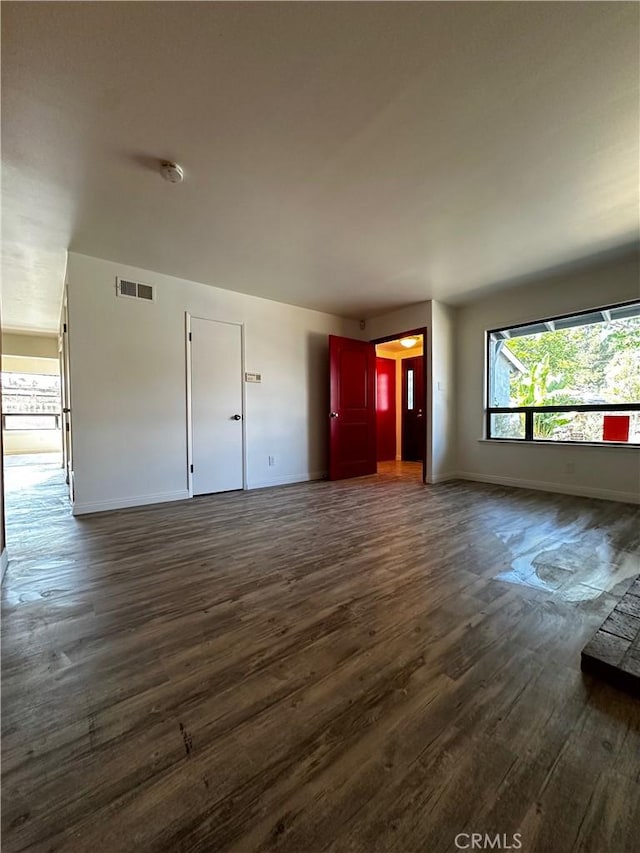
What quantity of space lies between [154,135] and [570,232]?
3.38 meters

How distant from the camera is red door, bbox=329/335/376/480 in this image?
17.1 ft

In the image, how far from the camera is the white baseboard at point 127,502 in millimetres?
3453

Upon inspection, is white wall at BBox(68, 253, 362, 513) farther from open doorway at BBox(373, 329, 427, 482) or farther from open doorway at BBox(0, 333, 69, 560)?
open doorway at BBox(0, 333, 69, 560)

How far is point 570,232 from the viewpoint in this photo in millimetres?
3059

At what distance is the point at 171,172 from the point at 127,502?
3096 millimetres

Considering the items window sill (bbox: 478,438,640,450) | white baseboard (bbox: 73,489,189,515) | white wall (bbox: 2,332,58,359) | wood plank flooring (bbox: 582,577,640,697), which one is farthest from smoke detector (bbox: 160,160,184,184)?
white wall (bbox: 2,332,58,359)

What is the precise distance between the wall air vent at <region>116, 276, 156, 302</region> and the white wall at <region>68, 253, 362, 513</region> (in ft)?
0.18

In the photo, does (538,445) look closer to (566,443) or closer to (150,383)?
(566,443)

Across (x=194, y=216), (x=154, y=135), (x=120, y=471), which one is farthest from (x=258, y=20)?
(x=120, y=471)

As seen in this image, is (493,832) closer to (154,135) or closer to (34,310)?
(154,135)

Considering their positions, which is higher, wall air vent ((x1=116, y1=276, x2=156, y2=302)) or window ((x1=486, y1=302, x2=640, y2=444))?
wall air vent ((x1=116, y1=276, x2=156, y2=302))

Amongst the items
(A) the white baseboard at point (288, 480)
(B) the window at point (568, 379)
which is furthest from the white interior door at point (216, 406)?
(B) the window at point (568, 379)

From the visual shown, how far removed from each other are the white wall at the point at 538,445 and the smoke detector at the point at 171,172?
4.14 metres

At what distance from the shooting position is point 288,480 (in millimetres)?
5051
